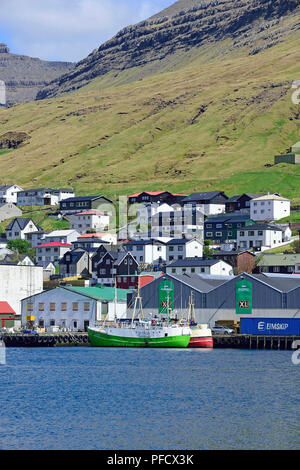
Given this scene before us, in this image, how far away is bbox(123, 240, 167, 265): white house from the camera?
138 meters

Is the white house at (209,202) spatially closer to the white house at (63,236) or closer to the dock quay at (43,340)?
the white house at (63,236)

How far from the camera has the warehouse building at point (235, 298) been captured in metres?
89.0

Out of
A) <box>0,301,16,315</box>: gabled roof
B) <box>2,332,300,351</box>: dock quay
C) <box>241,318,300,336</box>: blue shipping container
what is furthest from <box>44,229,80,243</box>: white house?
<box>241,318,300,336</box>: blue shipping container

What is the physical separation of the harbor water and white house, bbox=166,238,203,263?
60683mm

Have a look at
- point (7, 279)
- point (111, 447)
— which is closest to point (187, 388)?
point (111, 447)

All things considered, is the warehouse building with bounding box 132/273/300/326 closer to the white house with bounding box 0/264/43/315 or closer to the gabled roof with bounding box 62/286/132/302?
the gabled roof with bounding box 62/286/132/302

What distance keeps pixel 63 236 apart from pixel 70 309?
65.0 meters

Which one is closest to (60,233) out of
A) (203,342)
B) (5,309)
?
(5,309)

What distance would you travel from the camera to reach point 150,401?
5134cm

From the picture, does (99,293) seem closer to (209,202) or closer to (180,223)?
(180,223)

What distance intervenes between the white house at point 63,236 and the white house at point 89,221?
8620mm
